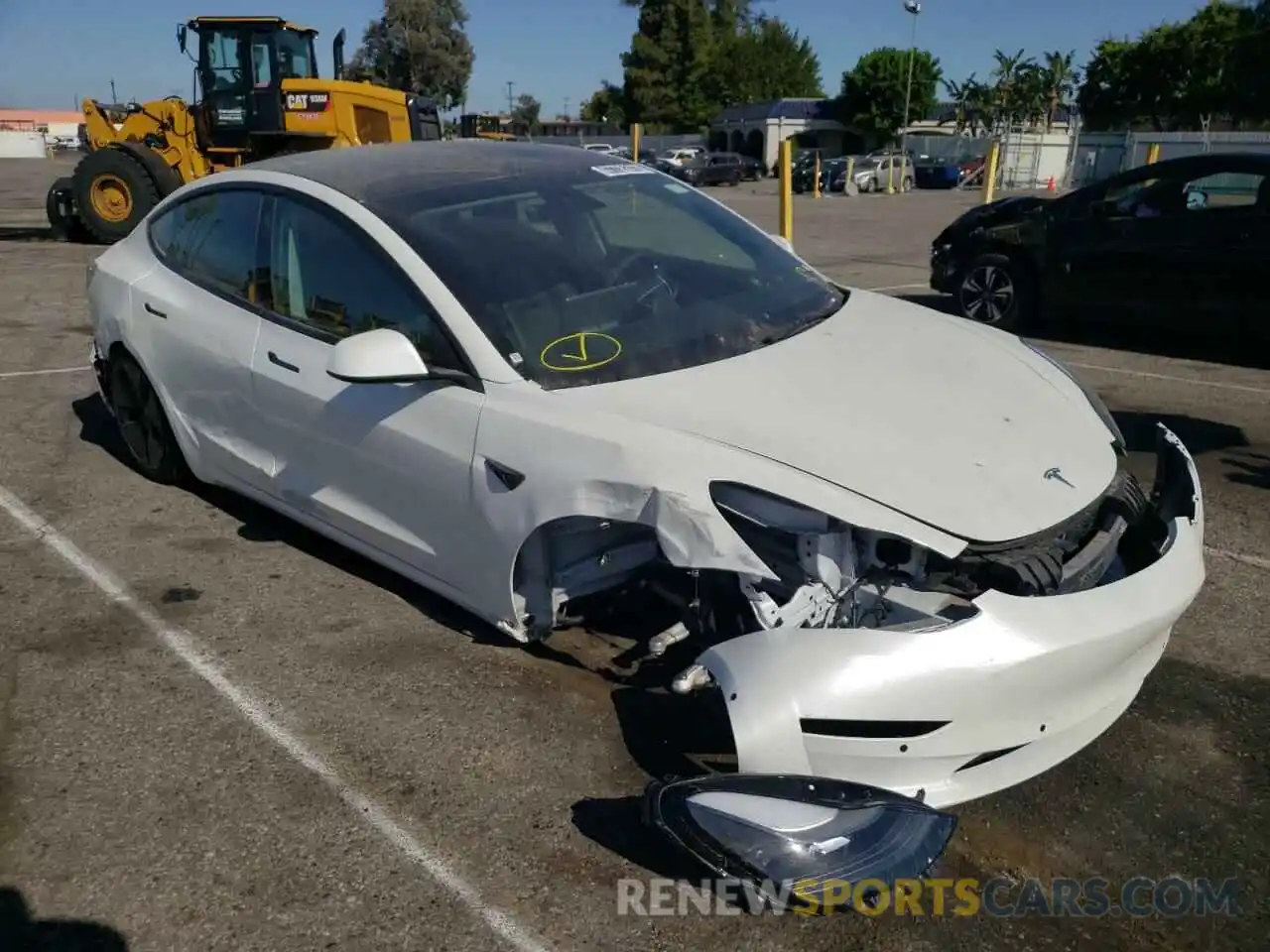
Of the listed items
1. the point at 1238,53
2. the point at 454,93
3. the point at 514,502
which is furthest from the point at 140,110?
the point at 454,93

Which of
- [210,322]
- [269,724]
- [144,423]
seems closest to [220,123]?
[144,423]

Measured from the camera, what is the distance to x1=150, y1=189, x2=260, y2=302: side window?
4.12m

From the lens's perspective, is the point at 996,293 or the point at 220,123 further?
the point at 220,123

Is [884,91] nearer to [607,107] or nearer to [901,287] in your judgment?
[607,107]

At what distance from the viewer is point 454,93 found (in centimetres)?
8356

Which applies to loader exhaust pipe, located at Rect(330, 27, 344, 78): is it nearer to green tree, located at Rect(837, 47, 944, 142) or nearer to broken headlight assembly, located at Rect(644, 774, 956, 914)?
broken headlight assembly, located at Rect(644, 774, 956, 914)

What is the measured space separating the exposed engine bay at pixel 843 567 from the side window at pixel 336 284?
84 centimetres

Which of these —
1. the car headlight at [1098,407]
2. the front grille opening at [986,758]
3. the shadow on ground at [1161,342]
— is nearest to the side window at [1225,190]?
the shadow on ground at [1161,342]

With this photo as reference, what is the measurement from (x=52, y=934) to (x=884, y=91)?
7034cm

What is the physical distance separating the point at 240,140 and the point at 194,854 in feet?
48.2

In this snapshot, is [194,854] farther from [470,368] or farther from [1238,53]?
[1238,53]

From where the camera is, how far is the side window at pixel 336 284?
336cm

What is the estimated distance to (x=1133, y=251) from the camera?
27.7 feet

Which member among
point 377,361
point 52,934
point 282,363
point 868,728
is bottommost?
point 52,934
